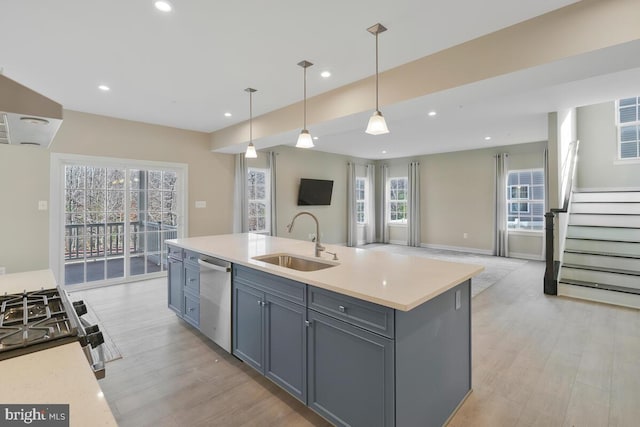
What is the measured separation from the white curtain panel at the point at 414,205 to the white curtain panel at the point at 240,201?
4978 mm

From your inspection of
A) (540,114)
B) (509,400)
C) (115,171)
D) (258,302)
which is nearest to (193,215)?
(115,171)

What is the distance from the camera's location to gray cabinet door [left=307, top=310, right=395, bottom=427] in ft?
4.99

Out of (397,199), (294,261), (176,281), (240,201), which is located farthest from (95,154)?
(397,199)

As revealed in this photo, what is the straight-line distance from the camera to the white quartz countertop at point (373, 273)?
1.57 m

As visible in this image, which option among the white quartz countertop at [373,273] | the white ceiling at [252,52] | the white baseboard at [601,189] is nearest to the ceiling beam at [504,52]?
the white ceiling at [252,52]

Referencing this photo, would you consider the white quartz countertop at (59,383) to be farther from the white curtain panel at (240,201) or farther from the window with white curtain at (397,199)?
the window with white curtain at (397,199)

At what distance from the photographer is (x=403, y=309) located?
139cm

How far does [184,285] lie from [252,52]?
244 centimetres

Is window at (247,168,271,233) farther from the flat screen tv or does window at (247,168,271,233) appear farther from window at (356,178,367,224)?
window at (356,178,367,224)

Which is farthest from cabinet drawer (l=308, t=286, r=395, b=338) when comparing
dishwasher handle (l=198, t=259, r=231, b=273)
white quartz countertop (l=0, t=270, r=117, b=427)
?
white quartz countertop (l=0, t=270, r=117, b=427)

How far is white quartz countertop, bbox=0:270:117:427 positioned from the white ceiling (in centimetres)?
225

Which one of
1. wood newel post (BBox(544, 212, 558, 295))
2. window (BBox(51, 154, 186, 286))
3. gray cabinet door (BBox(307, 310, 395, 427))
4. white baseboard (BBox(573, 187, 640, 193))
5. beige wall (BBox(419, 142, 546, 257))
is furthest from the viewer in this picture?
beige wall (BBox(419, 142, 546, 257))

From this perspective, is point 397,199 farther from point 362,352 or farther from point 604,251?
point 362,352

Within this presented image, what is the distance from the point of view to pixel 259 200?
7.08 m
